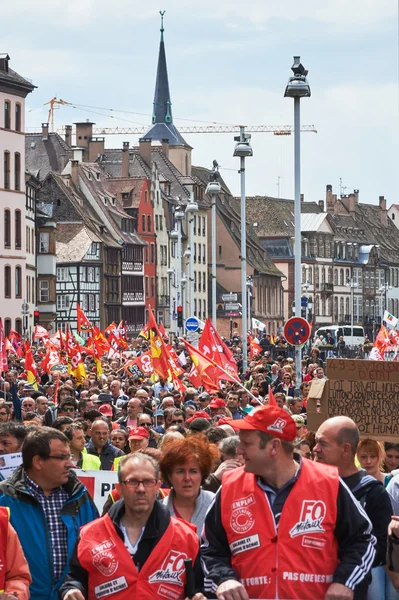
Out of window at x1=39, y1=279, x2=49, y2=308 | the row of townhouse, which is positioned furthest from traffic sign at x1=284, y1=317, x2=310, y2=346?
the row of townhouse

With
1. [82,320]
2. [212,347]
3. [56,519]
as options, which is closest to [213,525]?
[56,519]

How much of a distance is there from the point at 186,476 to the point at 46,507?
75 cm

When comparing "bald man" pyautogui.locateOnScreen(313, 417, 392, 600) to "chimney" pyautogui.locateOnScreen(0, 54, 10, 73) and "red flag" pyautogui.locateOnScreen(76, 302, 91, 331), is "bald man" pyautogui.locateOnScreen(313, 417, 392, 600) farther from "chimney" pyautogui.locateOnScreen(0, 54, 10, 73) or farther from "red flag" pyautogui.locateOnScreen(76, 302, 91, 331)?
"chimney" pyautogui.locateOnScreen(0, 54, 10, 73)

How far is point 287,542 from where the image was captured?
21.9 ft

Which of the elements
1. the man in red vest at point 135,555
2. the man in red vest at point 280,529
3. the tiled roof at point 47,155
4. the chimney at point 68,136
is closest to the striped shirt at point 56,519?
the man in red vest at point 135,555

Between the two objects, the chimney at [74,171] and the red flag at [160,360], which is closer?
the red flag at [160,360]

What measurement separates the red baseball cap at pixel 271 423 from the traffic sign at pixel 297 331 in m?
17.8

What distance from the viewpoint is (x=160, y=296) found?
113 metres

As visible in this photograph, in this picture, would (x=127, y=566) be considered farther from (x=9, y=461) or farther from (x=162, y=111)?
(x=162, y=111)

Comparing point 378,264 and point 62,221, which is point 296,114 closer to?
point 62,221

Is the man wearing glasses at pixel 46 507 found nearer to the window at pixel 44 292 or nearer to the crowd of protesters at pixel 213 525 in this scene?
the crowd of protesters at pixel 213 525

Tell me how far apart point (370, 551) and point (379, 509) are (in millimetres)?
737

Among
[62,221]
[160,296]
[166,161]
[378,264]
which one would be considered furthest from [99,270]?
[378,264]

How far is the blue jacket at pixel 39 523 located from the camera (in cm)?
784
